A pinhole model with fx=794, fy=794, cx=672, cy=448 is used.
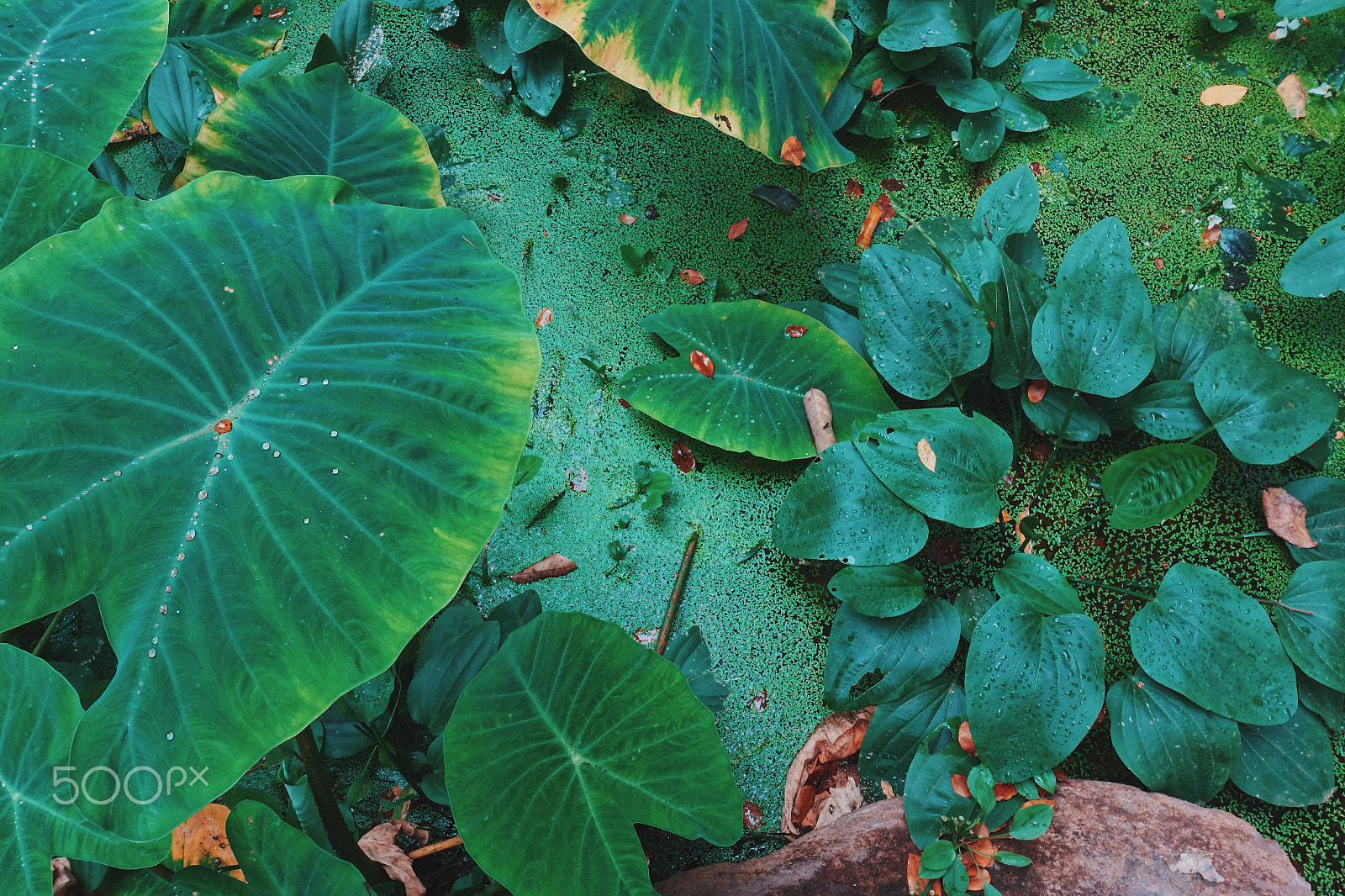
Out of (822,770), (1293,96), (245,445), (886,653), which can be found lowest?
(822,770)

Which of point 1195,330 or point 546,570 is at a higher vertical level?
point 1195,330

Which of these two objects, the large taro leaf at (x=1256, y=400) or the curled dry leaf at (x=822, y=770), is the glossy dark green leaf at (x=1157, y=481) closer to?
the large taro leaf at (x=1256, y=400)

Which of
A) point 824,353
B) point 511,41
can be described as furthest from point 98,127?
point 824,353

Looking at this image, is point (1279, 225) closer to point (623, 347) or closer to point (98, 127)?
point (623, 347)

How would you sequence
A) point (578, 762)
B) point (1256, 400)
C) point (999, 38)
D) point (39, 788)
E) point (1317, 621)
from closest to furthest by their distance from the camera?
point (39, 788) < point (578, 762) < point (1317, 621) < point (1256, 400) < point (999, 38)

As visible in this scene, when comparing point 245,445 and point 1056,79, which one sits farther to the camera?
point 1056,79

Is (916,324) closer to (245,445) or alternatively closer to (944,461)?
(944,461)

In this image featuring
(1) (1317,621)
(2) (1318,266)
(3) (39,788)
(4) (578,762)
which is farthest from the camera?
(2) (1318,266)

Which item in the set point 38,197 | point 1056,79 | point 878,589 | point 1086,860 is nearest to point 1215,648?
point 1086,860
